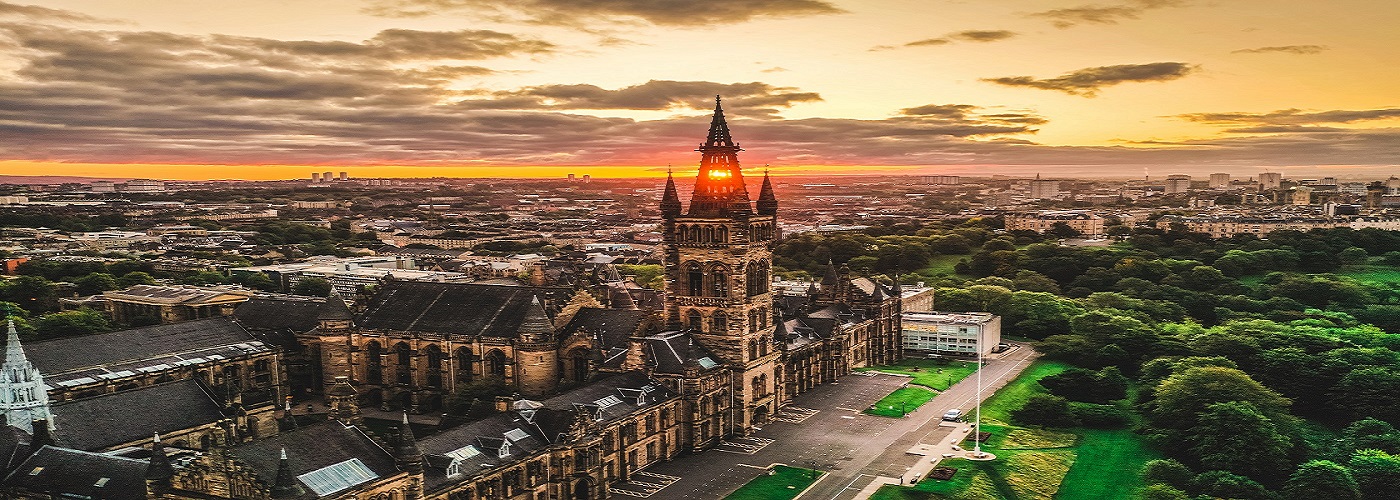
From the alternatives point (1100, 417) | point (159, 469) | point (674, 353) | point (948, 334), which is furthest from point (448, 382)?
point (948, 334)

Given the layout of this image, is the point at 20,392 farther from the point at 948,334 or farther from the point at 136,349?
the point at 948,334

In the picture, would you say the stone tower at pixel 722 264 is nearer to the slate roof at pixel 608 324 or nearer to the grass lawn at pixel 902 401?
the slate roof at pixel 608 324

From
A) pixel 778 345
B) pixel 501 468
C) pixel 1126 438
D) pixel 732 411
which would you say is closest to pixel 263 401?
pixel 501 468

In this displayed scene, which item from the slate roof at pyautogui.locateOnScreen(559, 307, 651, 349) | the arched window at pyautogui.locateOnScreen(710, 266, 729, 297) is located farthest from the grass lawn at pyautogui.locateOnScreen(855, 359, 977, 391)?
the slate roof at pyautogui.locateOnScreen(559, 307, 651, 349)

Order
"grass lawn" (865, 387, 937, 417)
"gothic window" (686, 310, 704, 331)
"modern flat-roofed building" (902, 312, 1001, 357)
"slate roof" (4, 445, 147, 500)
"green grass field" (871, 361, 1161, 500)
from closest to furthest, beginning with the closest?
"slate roof" (4, 445, 147, 500) < "green grass field" (871, 361, 1161, 500) < "gothic window" (686, 310, 704, 331) < "grass lawn" (865, 387, 937, 417) < "modern flat-roofed building" (902, 312, 1001, 357)

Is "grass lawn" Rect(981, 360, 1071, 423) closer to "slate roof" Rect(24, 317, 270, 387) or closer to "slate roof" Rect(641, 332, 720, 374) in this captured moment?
"slate roof" Rect(641, 332, 720, 374)

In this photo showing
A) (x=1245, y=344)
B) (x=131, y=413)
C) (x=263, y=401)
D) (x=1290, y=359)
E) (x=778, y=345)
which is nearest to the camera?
(x=131, y=413)

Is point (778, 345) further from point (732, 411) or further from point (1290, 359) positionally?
point (1290, 359)
